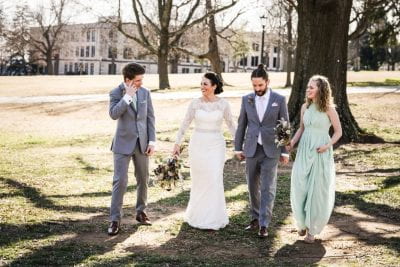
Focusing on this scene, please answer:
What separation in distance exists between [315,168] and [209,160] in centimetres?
138

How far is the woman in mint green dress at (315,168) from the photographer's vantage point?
6.57 meters

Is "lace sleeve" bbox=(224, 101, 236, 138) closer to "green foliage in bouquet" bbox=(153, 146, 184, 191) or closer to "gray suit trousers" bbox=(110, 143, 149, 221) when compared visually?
"green foliage in bouquet" bbox=(153, 146, 184, 191)

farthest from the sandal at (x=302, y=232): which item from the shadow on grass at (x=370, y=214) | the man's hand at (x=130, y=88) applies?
the man's hand at (x=130, y=88)

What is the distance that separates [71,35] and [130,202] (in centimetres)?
9201

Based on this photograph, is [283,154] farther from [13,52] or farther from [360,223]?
[13,52]

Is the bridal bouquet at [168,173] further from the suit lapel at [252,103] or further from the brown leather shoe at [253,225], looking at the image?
the suit lapel at [252,103]

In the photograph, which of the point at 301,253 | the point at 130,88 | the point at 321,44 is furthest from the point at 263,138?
the point at 321,44

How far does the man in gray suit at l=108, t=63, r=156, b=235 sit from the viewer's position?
21.7 feet

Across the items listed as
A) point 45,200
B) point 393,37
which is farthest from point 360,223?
point 393,37

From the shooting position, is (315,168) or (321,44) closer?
(315,168)

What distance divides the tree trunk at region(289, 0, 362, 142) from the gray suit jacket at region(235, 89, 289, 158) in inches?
306

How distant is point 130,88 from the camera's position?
6.59m

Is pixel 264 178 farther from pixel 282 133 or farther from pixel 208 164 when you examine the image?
pixel 208 164

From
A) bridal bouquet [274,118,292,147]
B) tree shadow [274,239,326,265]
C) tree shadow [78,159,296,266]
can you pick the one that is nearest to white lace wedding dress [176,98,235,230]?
tree shadow [78,159,296,266]
